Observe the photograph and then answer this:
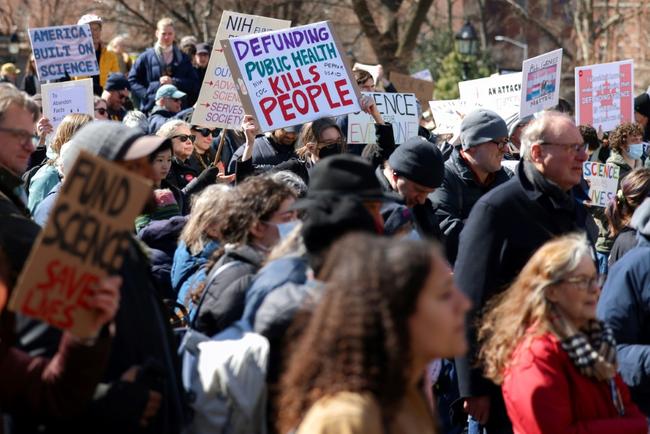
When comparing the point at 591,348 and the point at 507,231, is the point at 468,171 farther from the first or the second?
the point at 591,348

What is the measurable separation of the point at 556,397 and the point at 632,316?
0.91 metres

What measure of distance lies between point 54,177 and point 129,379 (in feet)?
15.7

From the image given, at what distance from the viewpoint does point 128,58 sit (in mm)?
17375

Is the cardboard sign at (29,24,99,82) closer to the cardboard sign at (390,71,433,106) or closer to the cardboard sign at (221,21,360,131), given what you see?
the cardboard sign at (390,71,433,106)

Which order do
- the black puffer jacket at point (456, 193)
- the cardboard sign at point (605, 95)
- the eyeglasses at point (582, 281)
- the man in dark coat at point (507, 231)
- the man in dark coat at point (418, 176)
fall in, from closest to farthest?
the eyeglasses at point (582, 281) < the man in dark coat at point (507, 231) < the man in dark coat at point (418, 176) < the black puffer jacket at point (456, 193) < the cardboard sign at point (605, 95)

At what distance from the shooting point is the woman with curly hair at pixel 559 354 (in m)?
4.61


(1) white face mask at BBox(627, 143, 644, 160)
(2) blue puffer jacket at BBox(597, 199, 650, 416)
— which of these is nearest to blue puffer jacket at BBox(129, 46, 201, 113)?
(1) white face mask at BBox(627, 143, 644, 160)

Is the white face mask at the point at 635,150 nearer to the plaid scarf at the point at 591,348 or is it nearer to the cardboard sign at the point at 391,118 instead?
the cardboard sign at the point at 391,118

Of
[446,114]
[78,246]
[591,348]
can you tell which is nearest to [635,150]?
[446,114]

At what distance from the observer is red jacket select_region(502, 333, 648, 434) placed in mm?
4594

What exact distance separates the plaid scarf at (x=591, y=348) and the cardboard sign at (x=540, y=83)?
5.66 meters

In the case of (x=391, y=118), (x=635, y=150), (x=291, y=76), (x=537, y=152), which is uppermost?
(x=537, y=152)

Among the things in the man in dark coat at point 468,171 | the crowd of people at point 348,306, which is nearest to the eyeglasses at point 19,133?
the crowd of people at point 348,306

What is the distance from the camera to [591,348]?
4672 mm
